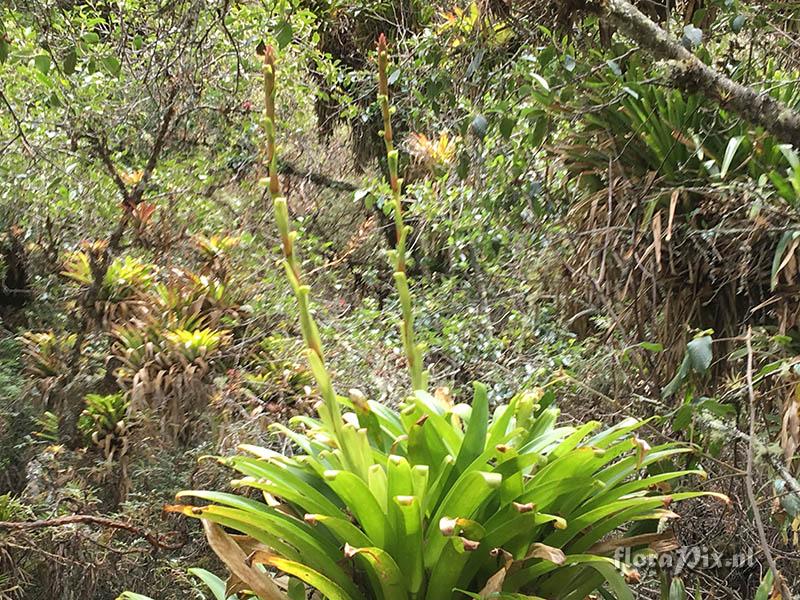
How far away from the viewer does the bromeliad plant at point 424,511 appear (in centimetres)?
96

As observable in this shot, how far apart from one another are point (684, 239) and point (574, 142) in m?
0.65

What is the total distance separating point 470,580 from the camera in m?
1.04

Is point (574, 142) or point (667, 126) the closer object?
point (667, 126)

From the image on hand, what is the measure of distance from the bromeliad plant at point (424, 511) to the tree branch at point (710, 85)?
1.20 meters

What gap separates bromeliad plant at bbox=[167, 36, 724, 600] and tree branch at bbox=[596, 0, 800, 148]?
1.20 m

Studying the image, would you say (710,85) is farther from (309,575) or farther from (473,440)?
(309,575)

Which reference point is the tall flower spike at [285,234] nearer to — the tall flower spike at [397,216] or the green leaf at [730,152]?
the tall flower spike at [397,216]

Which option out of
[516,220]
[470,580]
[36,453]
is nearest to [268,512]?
[470,580]

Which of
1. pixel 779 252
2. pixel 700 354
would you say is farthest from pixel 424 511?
pixel 779 252

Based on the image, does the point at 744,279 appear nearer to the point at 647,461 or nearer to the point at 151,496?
the point at 647,461

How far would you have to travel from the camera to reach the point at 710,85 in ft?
6.19

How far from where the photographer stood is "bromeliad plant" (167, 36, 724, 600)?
96cm

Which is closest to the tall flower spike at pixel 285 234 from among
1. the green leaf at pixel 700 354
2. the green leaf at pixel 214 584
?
the green leaf at pixel 214 584

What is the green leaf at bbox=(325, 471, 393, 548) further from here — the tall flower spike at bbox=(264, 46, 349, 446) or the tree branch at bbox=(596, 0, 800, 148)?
the tree branch at bbox=(596, 0, 800, 148)
